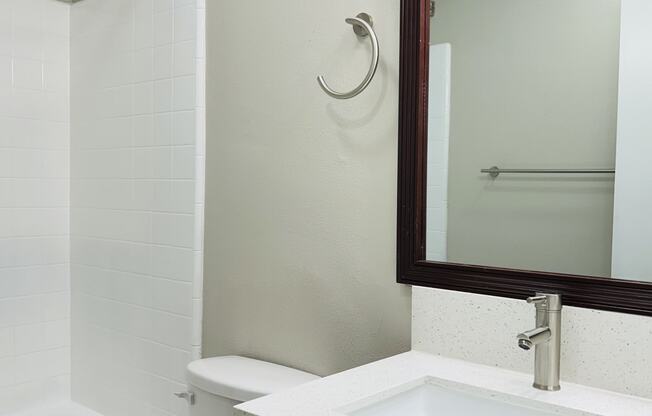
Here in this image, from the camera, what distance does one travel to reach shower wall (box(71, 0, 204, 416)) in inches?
79.8

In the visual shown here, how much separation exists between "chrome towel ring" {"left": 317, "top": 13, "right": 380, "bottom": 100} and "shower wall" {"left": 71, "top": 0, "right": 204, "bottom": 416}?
0.62 metres

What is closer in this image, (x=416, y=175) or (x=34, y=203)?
(x=416, y=175)

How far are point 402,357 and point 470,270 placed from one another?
24 centimetres

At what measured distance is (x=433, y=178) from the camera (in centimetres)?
141

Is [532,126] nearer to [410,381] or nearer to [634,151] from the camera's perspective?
[634,151]

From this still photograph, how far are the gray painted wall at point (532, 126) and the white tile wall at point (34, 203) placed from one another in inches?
66.8

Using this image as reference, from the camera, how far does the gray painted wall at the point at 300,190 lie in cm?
153

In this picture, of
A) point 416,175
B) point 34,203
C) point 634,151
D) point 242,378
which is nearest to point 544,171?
point 634,151

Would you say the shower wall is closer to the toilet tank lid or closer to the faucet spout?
the toilet tank lid

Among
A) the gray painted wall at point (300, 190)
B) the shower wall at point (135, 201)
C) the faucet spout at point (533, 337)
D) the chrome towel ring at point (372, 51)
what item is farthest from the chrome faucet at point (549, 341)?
the shower wall at point (135, 201)

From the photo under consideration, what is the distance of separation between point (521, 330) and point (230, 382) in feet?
2.41

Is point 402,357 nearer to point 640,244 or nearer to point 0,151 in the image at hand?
point 640,244

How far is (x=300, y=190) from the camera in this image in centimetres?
171

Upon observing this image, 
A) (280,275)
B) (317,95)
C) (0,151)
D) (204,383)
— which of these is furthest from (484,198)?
(0,151)
